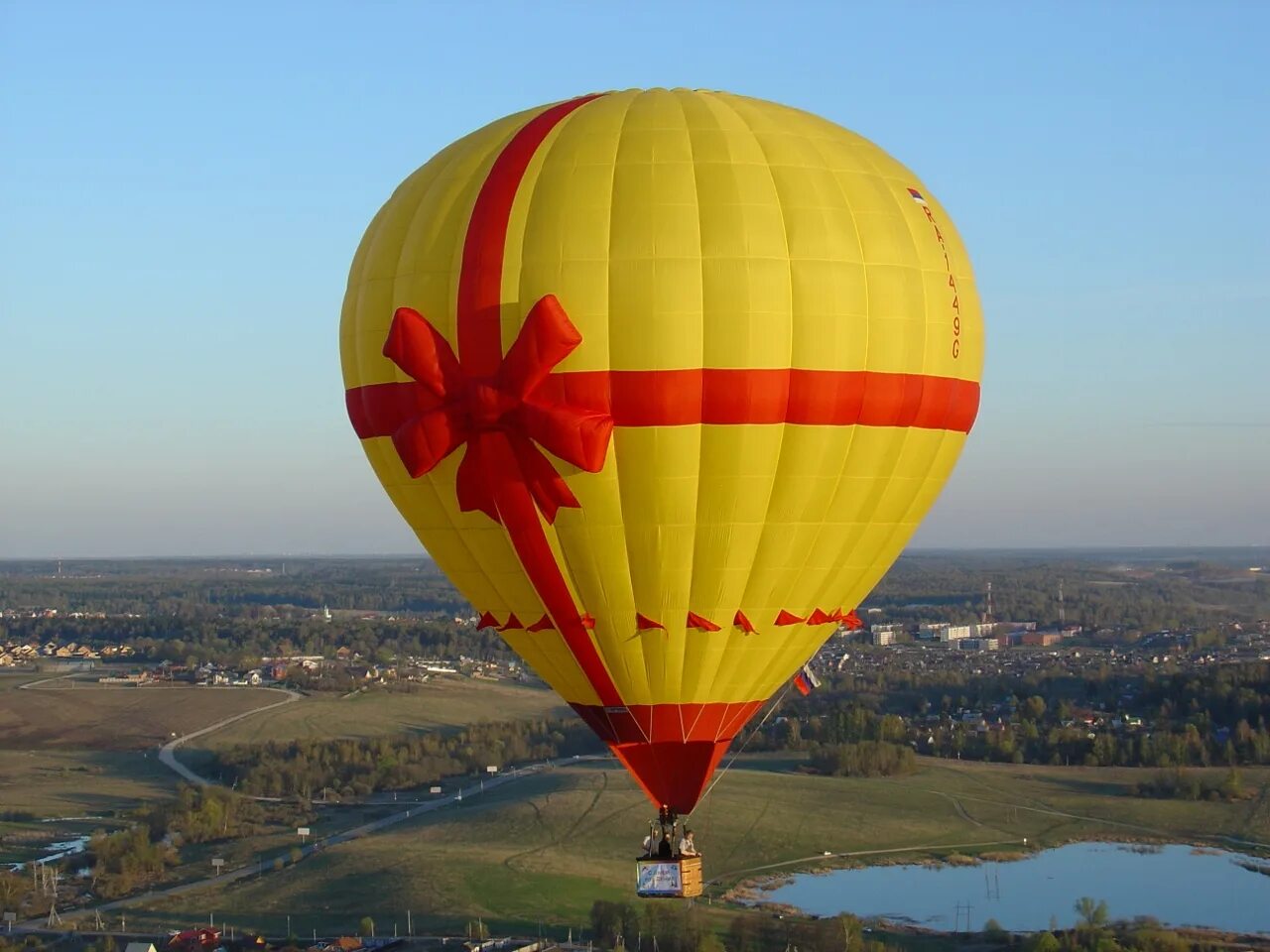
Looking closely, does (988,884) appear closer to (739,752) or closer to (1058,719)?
(739,752)

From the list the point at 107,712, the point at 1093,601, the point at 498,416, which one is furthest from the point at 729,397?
the point at 1093,601

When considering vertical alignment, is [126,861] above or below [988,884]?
above

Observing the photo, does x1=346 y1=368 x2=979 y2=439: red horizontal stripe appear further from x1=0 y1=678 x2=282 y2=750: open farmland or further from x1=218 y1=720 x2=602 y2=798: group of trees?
x1=0 y1=678 x2=282 y2=750: open farmland

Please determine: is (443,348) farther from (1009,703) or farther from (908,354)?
(1009,703)

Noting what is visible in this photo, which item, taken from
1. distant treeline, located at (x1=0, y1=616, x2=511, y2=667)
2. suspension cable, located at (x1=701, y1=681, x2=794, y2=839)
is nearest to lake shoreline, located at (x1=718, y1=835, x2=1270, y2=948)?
suspension cable, located at (x1=701, y1=681, x2=794, y2=839)

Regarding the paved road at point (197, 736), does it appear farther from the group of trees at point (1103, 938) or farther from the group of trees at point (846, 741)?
the group of trees at point (1103, 938)

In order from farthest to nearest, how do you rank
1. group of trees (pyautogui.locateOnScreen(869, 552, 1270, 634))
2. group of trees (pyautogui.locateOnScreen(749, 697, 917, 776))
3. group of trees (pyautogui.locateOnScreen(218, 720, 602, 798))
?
group of trees (pyautogui.locateOnScreen(869, 552, 1270, 634))
group of trees (pyautogui.locateOnScreen(218, 720, 602, 798))
group of trees (pyautogui.locateOnScreen(749, 697, 917, 776))

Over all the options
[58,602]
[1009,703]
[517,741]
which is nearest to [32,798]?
[517,741]
